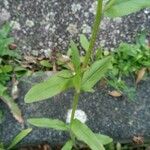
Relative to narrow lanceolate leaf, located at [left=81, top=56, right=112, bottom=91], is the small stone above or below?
above

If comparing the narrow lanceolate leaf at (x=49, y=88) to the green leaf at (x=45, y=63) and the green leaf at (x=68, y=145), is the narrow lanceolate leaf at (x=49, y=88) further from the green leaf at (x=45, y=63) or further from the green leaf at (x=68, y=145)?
the green leaf at (x=45, y=63)

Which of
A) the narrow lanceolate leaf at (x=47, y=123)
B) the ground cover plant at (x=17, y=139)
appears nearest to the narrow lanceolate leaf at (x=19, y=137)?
the ground cover plant at (x=17, y=139)

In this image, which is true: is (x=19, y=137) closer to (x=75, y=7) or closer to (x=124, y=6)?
(x=75, y=7)

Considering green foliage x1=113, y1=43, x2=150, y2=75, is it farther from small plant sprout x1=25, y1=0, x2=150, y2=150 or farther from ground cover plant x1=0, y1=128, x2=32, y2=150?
ground cover plant x1=0, y1=128, x2=32, y2=150

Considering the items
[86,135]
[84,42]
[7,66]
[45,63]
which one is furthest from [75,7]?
[86,135]

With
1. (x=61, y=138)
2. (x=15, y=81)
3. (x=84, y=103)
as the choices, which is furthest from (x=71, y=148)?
(x=15, y=81)

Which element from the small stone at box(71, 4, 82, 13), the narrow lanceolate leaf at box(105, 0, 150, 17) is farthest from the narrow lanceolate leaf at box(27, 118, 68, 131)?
the narrow lanceolate leaf at box(105, 0, 150, 17)
